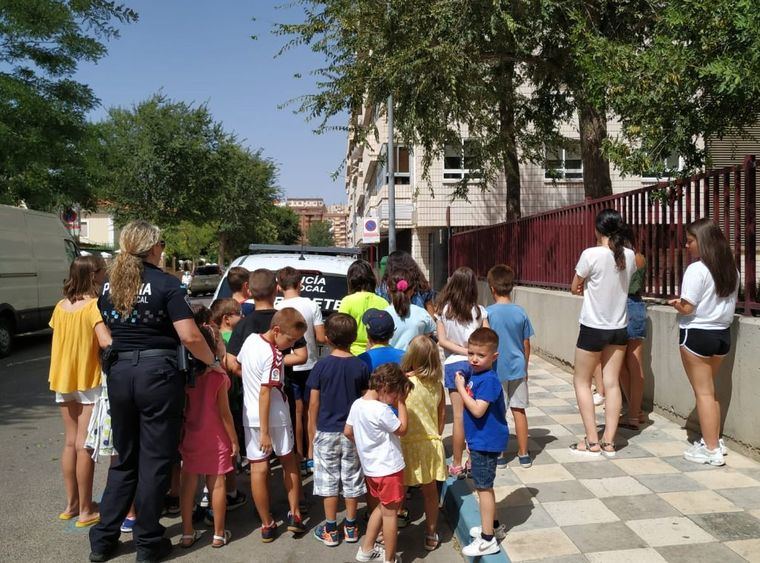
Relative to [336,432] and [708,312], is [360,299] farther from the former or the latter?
[708,312]

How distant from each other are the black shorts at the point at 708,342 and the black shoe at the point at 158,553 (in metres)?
3.91

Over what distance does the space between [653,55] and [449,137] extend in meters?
7.98

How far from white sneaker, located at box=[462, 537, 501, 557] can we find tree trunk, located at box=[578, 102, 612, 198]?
8.55 metres

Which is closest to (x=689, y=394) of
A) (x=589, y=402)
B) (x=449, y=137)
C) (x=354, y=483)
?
(x=589, y=402)

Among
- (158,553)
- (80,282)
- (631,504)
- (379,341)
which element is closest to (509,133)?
(379,341)

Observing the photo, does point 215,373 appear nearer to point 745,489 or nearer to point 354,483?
point 354,483

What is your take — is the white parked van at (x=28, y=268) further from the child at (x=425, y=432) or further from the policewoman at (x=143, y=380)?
the child at (x=425, y=432)

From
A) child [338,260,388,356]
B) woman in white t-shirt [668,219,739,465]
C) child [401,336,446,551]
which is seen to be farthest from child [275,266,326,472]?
woman in white t-shirt [668,219,739,465]

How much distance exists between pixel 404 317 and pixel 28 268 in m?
10.5

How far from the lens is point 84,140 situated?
16.5 meters

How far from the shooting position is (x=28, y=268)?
12906 millimetres

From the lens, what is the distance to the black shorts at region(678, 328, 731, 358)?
4914 millimetres

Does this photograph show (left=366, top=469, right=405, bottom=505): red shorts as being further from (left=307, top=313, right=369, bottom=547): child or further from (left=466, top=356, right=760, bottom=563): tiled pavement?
(left=466, top=356, right=760, bottom=563): tiled pavement

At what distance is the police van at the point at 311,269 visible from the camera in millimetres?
6613
